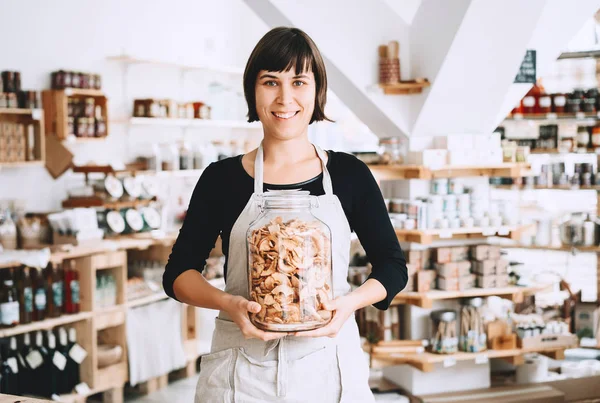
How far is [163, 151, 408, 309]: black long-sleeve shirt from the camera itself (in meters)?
1.85

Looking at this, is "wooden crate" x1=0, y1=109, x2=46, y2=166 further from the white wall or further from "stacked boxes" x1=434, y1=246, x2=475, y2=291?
"stacked boxes" x1=434, y1=246, x2=475, y2=291

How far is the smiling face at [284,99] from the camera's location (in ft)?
5.82

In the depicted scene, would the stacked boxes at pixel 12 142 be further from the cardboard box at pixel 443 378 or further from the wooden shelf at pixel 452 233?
the cardboard box at pixel 443 378

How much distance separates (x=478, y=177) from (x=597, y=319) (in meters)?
2.35

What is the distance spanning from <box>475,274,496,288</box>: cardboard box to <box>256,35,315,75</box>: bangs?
3.14 m

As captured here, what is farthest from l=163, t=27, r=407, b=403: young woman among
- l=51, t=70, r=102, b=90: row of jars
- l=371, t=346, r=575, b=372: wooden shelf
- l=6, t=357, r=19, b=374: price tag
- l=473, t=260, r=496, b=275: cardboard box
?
l=51, t=70, r=102, b=90: row of jars

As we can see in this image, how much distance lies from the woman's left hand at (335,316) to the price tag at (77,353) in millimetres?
3741

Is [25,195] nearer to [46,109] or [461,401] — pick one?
[46,109]

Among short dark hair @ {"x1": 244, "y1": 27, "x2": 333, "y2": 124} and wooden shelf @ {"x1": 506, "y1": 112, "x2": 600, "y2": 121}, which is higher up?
wooden shelf @ {"x1": 506, "y1": 112, "x2": 600, "y2": 121}

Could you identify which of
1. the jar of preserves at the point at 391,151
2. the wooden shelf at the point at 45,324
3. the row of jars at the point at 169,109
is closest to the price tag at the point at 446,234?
the jar of preserves at the point at 391,151

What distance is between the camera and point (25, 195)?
223 inches

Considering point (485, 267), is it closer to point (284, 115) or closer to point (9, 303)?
point (9, 303)

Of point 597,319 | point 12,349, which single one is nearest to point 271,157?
point 12,349

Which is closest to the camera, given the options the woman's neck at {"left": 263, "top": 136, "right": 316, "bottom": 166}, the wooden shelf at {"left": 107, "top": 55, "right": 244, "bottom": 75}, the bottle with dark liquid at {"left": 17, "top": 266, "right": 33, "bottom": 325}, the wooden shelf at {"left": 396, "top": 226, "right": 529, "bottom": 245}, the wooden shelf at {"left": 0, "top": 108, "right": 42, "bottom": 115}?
the woman's neck at {"left": 263, "top": 136, "right": 316, "bottom": 166}
